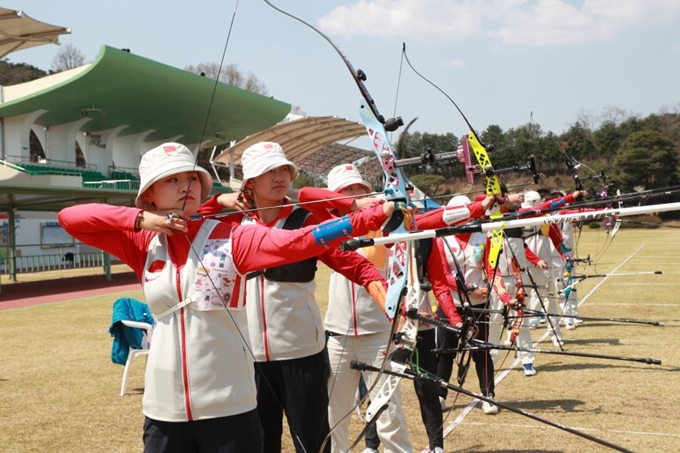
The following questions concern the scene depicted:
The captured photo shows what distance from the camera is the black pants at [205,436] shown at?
8.64 ft

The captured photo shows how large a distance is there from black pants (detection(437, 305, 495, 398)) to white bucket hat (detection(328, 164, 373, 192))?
1.61 metres

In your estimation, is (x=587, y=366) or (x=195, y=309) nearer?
(x=195, y=309)

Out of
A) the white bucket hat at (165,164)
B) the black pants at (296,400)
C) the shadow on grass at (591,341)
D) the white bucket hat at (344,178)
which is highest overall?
the white bucket hat at (165,164)

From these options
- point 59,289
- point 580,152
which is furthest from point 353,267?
point 59,289

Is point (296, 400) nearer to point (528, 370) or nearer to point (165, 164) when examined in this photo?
point (165, 164)

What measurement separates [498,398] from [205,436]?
4837 mm

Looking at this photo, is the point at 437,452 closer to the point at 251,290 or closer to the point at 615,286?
the point at 251,290

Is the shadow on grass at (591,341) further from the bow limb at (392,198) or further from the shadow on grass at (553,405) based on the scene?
the bow limb at (392,198)

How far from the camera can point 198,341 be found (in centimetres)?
266

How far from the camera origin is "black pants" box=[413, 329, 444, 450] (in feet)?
15.0

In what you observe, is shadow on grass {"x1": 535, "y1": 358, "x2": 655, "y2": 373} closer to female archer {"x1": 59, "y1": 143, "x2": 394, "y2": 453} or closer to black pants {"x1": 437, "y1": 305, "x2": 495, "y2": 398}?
black pants {"x1": 437, "y1": 305, "x2": 495, "y2": 398}

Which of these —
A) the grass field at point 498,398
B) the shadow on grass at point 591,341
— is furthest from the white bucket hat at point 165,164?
the shadow on grass at point 591,341

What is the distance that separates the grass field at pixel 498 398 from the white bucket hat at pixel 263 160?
2016 millimetres

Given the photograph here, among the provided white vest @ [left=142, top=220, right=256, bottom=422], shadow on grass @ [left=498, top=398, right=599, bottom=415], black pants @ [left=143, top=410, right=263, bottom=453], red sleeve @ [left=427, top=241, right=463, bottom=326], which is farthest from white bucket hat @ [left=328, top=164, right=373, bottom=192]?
shadow on grass @ [left=498, top=398, right=599, bottom=415]
